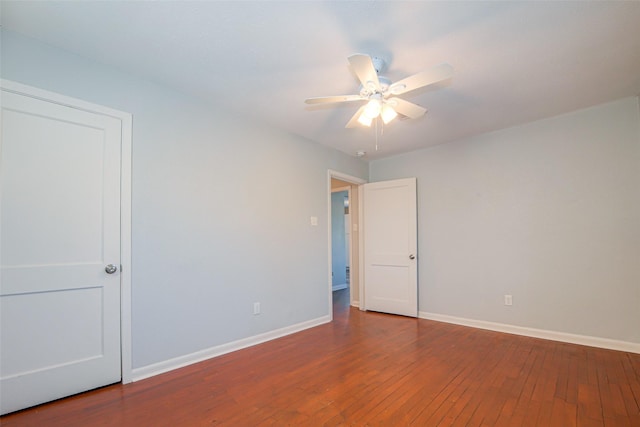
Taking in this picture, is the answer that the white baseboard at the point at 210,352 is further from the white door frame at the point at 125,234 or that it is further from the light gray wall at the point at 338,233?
the light gray wall at the point at 338,233

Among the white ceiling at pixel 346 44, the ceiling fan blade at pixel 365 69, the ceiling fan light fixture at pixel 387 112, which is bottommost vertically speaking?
the ceiling fan light fixture at pixel 387 112

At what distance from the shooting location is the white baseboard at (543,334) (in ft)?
9.85

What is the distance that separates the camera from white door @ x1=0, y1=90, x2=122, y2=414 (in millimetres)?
1994

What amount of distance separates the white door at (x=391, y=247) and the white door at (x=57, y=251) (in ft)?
11.2

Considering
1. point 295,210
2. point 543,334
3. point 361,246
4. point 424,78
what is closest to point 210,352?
point 295,210

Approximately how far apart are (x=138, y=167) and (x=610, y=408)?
3820 millimetres

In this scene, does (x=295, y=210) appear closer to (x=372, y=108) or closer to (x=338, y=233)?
(x=372, y=108)

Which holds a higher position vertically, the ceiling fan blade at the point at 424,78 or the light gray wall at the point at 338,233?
the ceiling fan blade at the point at 424,78

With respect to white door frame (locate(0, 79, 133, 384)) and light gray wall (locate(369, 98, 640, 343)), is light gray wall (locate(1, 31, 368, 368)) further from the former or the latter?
light gray wall (locate(369, 98, 640, 343))

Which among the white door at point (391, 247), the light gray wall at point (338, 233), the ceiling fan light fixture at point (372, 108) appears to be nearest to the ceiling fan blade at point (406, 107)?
the ceiling fan light fixture at point (372, 108)

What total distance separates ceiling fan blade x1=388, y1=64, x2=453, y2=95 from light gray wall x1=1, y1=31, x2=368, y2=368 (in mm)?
1790

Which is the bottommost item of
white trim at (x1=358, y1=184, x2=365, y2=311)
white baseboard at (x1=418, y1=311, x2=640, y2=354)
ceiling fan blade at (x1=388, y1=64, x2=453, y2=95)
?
white baseboard at (x1=418, y1=311, x2=640, y2=354)

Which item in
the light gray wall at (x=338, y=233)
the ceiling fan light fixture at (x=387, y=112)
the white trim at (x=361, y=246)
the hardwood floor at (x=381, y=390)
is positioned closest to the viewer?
the hardwood floor at (x=381, y=390)

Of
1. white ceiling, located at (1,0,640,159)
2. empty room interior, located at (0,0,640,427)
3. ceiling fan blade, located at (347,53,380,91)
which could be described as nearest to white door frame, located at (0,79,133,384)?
empty room interior, located at (0,0,640,427)
